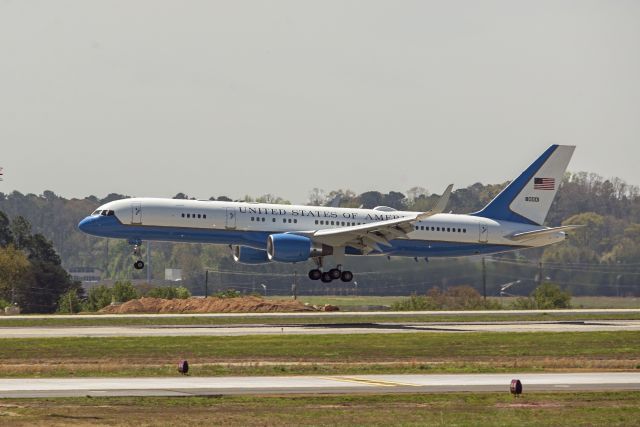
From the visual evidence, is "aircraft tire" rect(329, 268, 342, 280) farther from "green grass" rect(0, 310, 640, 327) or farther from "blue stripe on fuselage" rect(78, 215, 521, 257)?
"green grass" rect(0, 310, 640, 327)

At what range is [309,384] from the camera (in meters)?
34.9

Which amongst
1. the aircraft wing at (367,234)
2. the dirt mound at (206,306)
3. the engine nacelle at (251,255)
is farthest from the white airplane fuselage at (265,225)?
the dirt mound at (206,306)

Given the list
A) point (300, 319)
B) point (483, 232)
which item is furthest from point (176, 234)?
point (483, 232)

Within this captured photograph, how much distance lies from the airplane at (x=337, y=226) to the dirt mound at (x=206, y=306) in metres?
9.24

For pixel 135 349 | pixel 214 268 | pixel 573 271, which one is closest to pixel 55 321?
pixel 135 349

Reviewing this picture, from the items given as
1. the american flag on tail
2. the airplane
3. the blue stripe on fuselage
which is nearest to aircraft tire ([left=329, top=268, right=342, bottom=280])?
the airplane

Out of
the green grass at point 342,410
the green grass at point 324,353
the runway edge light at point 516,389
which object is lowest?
the green grass at point 342,410

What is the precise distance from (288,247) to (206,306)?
17648 mm

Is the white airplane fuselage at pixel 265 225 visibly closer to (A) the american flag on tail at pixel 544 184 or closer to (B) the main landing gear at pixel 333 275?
(B) the main landing gear at pixel 333 275

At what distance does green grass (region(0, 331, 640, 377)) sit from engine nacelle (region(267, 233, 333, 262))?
13669 millimetres

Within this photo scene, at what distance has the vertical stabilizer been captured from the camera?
255 ft

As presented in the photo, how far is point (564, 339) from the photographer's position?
53.2 metres

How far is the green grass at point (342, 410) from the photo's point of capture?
2741cm

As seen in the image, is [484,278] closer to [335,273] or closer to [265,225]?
[335,273]
